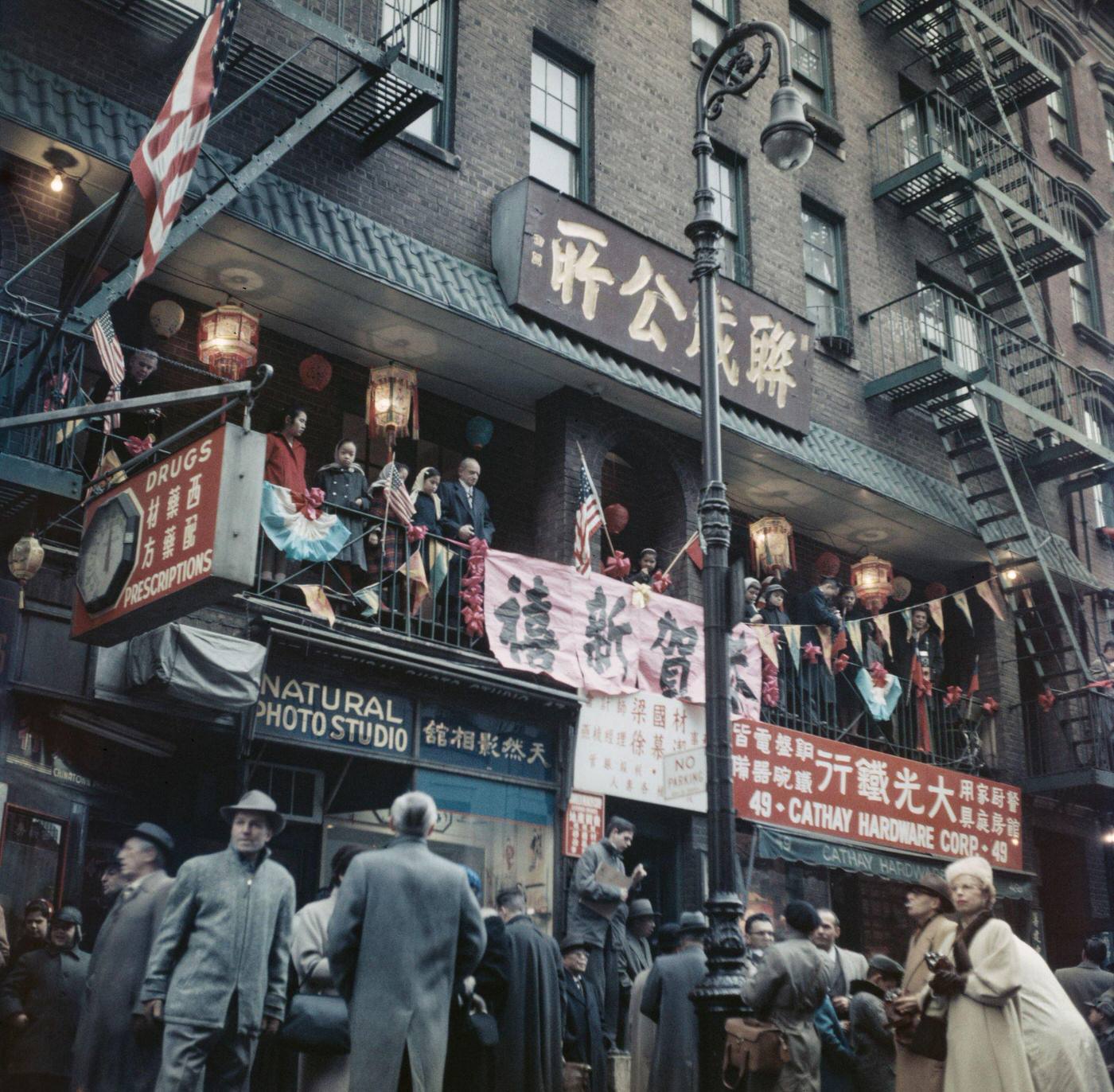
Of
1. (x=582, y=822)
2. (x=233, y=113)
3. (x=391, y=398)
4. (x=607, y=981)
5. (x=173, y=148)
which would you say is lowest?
(x=607, y=981)

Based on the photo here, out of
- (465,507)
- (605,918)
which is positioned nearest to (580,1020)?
(605,918)

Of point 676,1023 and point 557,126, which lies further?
point 557,126

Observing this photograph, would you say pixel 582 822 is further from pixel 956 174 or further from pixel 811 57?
pixel 811 57

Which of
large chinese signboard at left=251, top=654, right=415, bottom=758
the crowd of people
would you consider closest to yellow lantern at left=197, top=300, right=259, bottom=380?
large chinese signboard at left=251, top=654, right=415, bottom=758

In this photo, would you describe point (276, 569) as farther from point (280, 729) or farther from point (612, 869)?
point (612, 869)

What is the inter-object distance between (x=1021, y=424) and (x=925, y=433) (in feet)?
8.35

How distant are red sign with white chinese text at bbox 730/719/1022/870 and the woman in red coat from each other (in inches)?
221

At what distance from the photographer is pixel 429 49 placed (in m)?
15.3

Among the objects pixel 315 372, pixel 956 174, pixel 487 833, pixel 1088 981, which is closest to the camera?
pixel 1088 981

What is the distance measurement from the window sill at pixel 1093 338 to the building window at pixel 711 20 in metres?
9.06

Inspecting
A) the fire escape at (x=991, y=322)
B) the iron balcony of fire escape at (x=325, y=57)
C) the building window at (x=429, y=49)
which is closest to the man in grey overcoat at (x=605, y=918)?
the iron balcony of fire escape at (x=325, y=57)

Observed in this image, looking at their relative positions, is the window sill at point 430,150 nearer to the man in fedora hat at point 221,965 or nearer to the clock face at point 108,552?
the clock face at point 108,552

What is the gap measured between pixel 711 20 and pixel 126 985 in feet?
52.6

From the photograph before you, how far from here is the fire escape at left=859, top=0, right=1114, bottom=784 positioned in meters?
20.1
